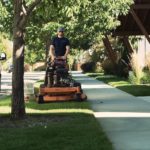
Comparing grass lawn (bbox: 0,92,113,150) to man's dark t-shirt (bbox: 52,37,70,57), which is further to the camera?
man's dark t-shirt (bbox: 52,37,70,57)

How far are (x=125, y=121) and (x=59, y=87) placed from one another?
184 inches

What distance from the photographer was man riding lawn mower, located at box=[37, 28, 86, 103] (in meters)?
15.6

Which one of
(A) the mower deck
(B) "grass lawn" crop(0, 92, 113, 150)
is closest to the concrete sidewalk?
(B) "grass lawn" crop(0, 92, 113, 150)

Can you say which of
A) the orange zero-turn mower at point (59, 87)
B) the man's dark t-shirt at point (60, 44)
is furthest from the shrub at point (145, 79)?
the man's dark t-shirt at point (60, 44)

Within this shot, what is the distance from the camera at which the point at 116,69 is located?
37.2m

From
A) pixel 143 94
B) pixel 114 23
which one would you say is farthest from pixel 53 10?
pixel 114 23

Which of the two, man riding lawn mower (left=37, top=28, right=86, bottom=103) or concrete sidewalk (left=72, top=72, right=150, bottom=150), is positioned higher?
man riding lawn mower (left=37, top=28, right=86, bottom=103)

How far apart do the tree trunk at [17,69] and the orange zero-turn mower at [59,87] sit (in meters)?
4.33

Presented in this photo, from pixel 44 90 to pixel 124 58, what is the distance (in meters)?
22.3

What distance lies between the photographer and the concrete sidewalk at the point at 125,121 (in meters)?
8.71

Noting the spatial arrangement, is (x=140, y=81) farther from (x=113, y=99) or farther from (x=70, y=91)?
(x=70, y=91)

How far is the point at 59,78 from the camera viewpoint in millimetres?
15867

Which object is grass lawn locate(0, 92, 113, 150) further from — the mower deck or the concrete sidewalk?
the mower deck

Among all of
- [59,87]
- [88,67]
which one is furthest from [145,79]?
[88,67]
